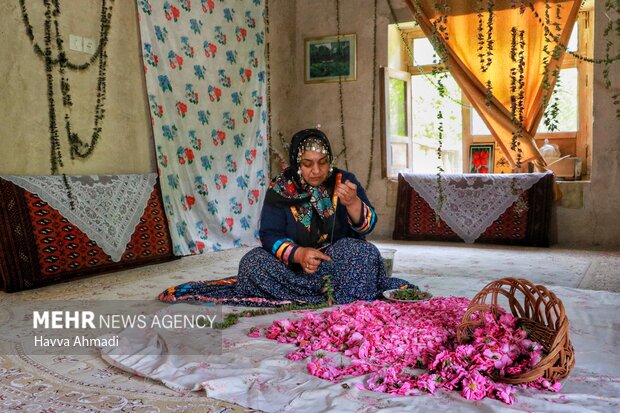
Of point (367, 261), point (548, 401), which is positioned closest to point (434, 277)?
point (367, 261)

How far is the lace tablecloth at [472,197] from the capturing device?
203 inches

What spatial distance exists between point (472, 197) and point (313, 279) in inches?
118

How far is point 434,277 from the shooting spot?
349cm

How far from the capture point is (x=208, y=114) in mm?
4957

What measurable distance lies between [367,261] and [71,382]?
142 cm

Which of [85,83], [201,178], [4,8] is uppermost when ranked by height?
[4,8]

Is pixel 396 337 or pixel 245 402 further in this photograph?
pixel 396 337

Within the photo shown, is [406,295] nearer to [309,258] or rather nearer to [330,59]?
[309,258]

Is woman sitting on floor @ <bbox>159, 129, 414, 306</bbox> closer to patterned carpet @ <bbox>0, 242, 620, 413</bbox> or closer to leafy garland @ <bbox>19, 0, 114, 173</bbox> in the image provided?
patterned carpet @ <bbox>0, 242, 620, 413</bbox>

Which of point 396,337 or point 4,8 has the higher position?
point 4,8

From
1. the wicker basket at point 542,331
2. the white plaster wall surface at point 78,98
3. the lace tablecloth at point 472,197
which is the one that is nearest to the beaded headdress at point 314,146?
the wicker basket at point 542,331

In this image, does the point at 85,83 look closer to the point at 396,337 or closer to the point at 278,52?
the point at 278,52

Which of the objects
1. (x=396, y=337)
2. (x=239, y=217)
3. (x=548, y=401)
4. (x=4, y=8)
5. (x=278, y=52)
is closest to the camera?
(x=548, y=401)

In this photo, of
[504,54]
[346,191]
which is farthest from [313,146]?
[504,54]
